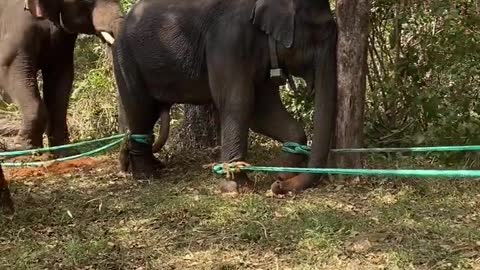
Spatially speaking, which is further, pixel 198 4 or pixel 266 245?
pixel 198 4

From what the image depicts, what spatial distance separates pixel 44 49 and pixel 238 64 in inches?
101

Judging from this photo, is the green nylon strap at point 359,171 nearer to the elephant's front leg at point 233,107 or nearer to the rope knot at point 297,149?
the elephant's front leg at point 233,107

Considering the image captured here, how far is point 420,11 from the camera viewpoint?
22.0 feet

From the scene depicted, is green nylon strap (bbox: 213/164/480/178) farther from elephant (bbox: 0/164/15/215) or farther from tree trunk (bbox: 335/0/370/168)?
elephant (bbox: 0/164/15/215)

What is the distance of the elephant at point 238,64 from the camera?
5.70 meters

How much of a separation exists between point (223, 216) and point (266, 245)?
1.95 ft

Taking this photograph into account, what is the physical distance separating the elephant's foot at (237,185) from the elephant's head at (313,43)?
35 cm

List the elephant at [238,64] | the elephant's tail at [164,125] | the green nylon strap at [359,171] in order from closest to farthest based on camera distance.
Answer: the green nylon strap at [359,171]
the elephant at [238,64]
the elephant's tail at [164,125]

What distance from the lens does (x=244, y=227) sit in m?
4.79

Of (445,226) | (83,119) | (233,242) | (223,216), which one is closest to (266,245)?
(233,242)

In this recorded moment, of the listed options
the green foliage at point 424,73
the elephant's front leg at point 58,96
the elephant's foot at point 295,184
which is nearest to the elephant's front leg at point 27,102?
the elephant's front leg at point 58,96

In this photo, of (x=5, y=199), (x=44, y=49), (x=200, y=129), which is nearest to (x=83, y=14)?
(x=44, y=49)

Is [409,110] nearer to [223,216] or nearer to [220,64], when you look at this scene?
[220,64]

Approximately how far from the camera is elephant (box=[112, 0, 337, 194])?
570 cm
